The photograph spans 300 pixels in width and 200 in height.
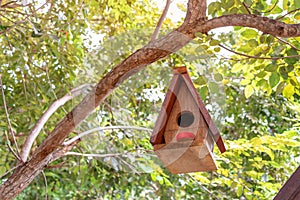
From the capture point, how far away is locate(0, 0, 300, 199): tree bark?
29.9 inches

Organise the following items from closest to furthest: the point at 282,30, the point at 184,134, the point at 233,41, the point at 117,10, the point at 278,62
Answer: the point at 282,30 < the point at 184,134 < the point at 278,62 < the point at 117,10 < the point at 233,41

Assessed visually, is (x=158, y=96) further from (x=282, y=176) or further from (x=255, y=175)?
(x=282, y=176)

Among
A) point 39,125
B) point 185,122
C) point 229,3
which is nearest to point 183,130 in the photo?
point 185,122

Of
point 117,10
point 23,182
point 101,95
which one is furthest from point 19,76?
point 101,95

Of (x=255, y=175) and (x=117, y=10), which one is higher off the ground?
(x=117, y=10)

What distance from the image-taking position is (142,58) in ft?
2.80

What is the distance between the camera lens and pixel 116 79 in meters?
0.89

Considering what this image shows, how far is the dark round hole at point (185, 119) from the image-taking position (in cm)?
87

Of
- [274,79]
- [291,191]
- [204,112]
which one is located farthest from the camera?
[274,79]

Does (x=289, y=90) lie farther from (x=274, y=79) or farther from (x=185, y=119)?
(x=185, y=119)

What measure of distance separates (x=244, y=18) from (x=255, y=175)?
106 cm

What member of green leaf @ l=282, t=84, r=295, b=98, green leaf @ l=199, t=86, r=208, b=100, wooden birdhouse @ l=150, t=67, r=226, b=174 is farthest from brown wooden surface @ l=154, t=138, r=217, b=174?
green leaf @ l=282, t=84, r=295, b=98

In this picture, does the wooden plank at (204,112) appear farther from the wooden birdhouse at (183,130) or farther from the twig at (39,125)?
the twig at (39,125)

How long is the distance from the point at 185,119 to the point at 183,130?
0.03 meters
